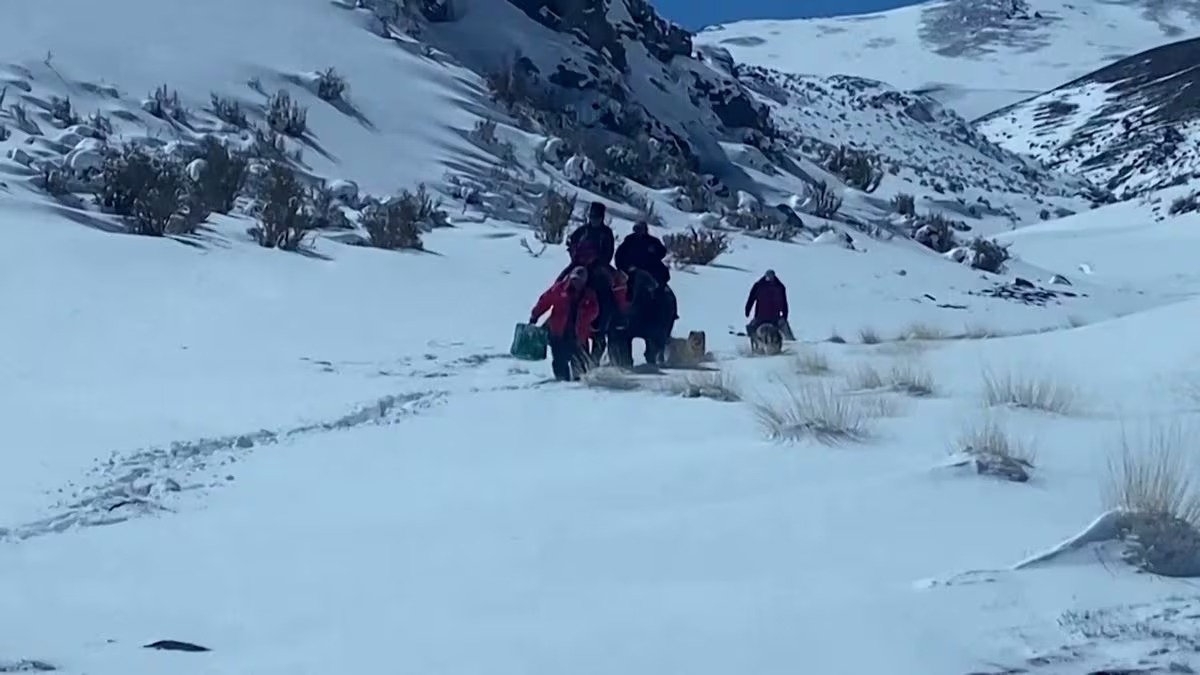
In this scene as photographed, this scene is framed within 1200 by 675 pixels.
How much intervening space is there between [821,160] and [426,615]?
33.2 meters

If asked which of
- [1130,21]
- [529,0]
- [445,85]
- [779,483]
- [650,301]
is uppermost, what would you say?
[1130,21]

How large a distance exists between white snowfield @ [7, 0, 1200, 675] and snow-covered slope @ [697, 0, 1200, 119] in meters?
77.5

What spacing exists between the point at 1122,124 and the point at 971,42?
2038 inches

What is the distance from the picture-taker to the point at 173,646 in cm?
418

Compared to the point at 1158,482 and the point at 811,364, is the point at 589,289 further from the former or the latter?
the point at 1158,482

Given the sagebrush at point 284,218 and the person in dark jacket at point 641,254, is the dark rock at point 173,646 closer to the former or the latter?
the person in dark jacket at point 641,254

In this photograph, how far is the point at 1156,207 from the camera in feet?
128

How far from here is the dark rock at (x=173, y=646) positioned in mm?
4164

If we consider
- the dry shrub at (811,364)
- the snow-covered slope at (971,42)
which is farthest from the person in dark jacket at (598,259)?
the snow-covered slope at (971,42)

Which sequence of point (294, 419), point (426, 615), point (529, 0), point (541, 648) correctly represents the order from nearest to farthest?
1. point (541, 648)
2. point (426, 615)
3. point (294, 419)
4. point (529, 0)

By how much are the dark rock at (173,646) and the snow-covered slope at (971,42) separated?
8478 centimetres

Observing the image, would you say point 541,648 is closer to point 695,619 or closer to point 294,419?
point 695,619

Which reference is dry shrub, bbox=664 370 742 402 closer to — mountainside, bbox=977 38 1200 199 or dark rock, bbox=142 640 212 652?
dark rock, bbox=142 640 212 652

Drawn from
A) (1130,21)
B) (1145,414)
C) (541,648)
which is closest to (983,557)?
(541,648)
